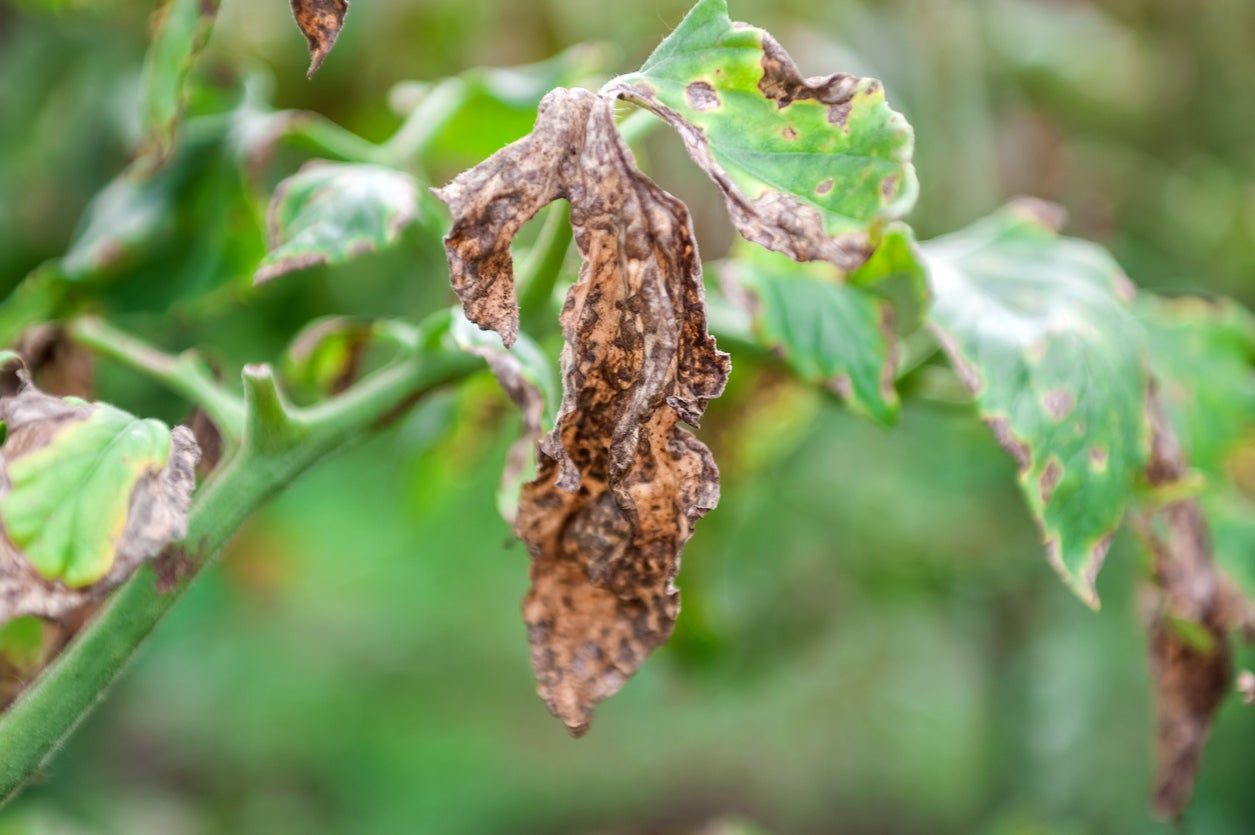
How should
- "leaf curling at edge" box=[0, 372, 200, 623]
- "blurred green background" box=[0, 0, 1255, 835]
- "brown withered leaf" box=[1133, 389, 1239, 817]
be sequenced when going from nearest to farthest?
1. "leaf curling at edge" box=[0, 372, 200, 623]
2. "brown withered leaf" box=[1133, 389, 1239, 817]
3. "blurred green background" box=[0, 0, 1255, 835]

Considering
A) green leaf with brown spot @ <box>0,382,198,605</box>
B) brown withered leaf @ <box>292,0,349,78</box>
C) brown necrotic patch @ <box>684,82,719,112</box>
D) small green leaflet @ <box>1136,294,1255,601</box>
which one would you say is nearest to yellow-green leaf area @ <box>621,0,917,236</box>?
Result: brown necrotic patch @ <box>684,82,719,112</box>

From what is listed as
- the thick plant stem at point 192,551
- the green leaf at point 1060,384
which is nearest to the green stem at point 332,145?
the thick plant stem at point 192,551

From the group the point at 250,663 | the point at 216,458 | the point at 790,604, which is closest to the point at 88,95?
the point at 216,458

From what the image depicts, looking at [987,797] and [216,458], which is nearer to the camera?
[216,458]

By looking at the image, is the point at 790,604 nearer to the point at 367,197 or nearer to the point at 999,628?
the point at 999,628

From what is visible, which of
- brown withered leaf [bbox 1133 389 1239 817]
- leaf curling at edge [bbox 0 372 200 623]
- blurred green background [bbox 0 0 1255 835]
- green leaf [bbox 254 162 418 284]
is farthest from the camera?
blurred green background [bbox 0 0 1255 835]

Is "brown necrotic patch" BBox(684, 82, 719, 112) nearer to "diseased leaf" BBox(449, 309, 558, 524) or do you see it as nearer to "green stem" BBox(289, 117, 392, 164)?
"diseased leaf" BBox(449, 309, 558, 524)
